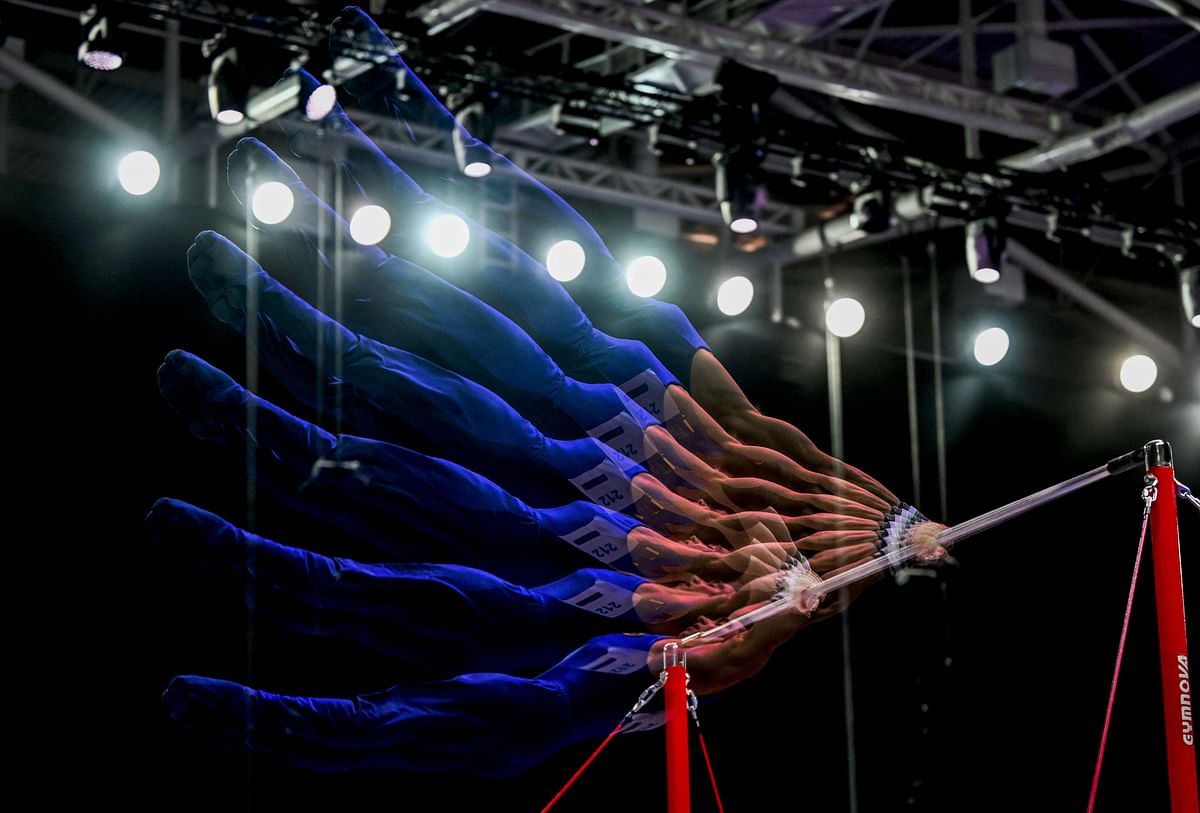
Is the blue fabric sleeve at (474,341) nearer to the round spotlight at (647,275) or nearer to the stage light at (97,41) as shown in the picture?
the stage light at (97,41)

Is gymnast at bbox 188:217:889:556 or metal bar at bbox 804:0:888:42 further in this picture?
metal bar at bbox 804:0:888:42

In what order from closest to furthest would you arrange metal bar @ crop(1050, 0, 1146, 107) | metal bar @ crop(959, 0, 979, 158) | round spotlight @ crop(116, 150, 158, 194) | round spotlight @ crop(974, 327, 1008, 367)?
round spotlight @ crop(116, 150, 158, 194) < metal bar @ crop(959, 0, 979, 158) < metal bar @ crop(1050, 0, 1146, 107) < round spotlight @ crop(974, 327, 1008, 367)

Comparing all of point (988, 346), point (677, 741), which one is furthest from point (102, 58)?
point (988, 346)

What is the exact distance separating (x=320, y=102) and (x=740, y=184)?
5.33 ft

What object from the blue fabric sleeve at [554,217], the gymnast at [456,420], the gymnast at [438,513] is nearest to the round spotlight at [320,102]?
the blue fabric sleeve at [554,217]

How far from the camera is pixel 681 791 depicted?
2.63 meters

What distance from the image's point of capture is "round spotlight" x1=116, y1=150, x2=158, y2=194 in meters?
4.34

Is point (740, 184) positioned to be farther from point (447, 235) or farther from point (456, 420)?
point (456, 420)

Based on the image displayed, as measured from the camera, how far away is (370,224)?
13.7ft

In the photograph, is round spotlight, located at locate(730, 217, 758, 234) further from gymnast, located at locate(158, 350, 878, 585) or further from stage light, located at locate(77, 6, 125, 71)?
stage light, located at locate(77, 6, 125, 71)

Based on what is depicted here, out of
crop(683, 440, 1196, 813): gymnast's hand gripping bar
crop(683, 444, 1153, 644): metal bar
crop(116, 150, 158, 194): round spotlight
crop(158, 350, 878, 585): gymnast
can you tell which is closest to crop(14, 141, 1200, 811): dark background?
crop(116, 150, 158, 194): round spotlight

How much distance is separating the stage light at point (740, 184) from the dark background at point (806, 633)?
879 mm

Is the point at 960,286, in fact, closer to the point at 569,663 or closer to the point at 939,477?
the point at 939,477

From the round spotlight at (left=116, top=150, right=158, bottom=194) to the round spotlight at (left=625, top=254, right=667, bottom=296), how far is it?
6.24ft
